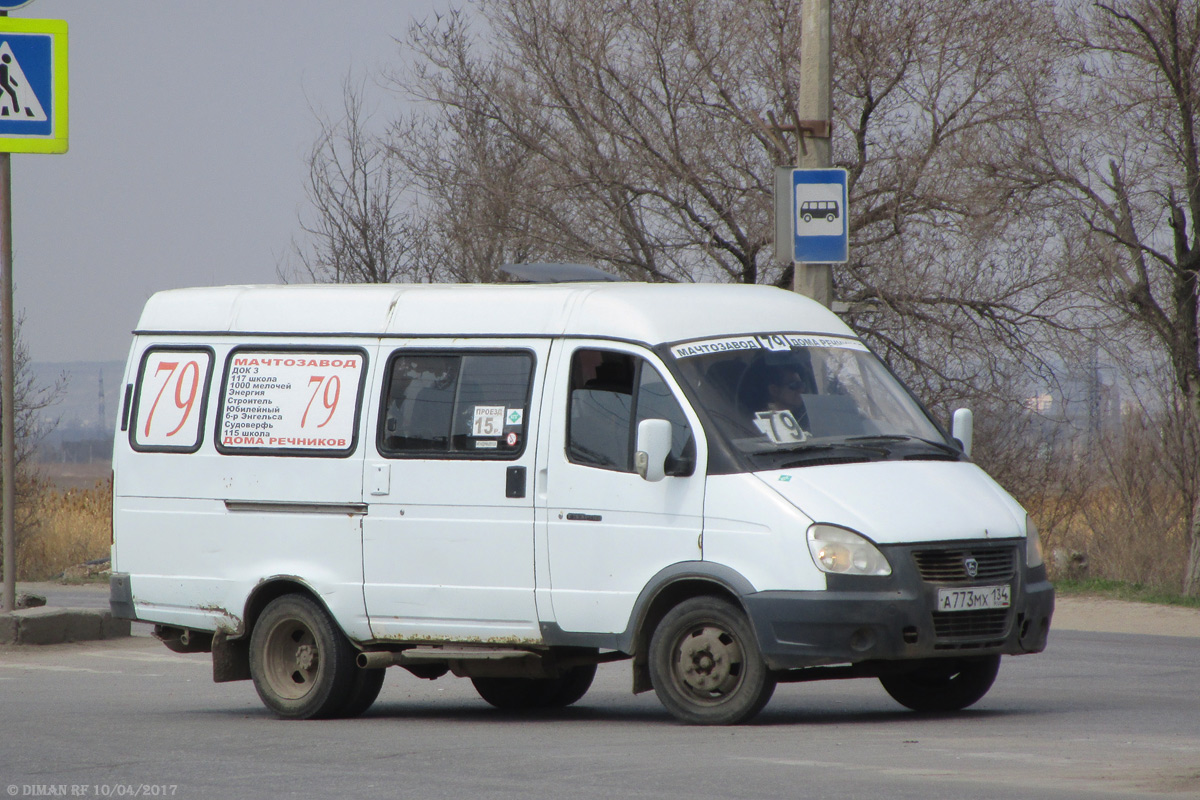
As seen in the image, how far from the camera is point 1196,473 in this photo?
22.1 metres

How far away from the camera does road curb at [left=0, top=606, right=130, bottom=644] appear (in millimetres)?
14328

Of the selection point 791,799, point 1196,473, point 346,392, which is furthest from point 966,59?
point 791,799

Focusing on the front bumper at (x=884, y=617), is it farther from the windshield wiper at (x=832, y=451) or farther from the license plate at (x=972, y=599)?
the windshield wiper at (x=832, y=451)

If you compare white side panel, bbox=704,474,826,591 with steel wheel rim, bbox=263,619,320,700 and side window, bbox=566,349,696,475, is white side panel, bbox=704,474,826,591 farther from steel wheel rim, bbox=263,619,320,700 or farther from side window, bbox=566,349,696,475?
steel wheel rim, bbox=263,619,320,700

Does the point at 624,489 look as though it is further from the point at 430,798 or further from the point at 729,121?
the point at 729,121

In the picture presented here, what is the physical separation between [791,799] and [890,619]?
2037 millimetres

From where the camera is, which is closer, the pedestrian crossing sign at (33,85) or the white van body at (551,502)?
the white van body at (551,502)

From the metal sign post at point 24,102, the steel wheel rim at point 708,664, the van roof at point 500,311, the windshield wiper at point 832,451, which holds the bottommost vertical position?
the steel wheel rim at point 708,664

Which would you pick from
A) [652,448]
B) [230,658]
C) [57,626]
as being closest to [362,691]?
[230,658]

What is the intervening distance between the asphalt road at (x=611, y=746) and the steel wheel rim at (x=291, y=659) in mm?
246

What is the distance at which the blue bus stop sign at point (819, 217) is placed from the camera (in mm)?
13836

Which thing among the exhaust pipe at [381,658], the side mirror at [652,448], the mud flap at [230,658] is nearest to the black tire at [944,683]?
the side mirror at [652,448]

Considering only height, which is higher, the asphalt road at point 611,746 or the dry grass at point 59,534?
the asphalt road at point 611,746

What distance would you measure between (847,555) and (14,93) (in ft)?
30.3
